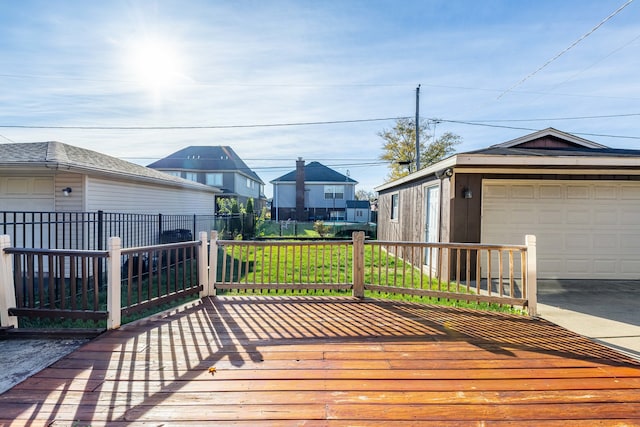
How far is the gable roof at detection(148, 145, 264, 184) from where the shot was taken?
26.5 m

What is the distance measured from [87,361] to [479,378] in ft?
10.8

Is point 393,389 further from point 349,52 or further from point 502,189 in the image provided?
point 349,52

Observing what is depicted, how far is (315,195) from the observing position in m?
29.9

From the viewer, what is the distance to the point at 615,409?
2.04 meters

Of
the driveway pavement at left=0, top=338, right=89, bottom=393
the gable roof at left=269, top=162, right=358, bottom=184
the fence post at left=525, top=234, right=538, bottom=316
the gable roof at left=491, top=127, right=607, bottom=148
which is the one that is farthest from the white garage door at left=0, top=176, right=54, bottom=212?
the gable roof at left=269, top=162, right=358, bottom=184

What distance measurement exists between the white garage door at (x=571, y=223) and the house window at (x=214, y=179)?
76.7 ft

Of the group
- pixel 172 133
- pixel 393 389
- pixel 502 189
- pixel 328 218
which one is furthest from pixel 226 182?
pixel 393 389

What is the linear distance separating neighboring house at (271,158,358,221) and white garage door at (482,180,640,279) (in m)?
22.9

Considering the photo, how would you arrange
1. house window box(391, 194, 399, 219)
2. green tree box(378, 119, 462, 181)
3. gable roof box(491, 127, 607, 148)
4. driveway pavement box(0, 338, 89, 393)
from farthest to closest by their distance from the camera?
green tree box(378, 119, 462, 181) → house window box(391, 194, 399, 219) → gable roof box(491, 127, 607, 148) → driveway pavement box(0, 338, 89, 393)

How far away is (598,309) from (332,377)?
435cm

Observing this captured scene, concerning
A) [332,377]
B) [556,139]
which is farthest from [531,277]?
[556,139]

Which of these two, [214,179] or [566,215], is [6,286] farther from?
[214,179]

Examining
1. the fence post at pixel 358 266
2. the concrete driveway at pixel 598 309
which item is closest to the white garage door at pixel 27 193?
the fence post at pixel 358 266

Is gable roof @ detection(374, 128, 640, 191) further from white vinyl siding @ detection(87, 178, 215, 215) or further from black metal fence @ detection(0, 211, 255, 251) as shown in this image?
white vinyl siding @ detection(87, 178, 215, 215)
